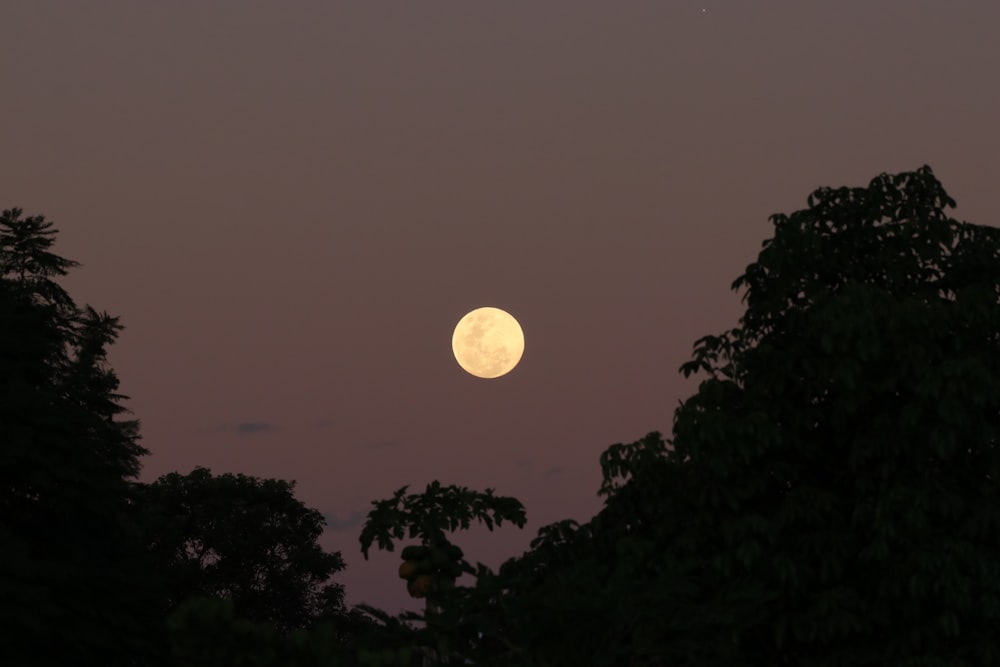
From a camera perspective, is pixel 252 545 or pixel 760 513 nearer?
pixel 760 513

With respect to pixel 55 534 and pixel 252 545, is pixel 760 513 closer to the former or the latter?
pixel 55 534

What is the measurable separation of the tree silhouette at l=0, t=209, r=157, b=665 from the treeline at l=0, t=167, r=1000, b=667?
4 centimetres

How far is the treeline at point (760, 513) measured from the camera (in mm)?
19203

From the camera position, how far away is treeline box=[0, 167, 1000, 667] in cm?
1920

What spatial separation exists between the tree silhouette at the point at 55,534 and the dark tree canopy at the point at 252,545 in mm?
35515

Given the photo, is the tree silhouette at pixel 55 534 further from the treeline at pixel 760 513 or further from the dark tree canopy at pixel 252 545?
the dark tree canopy at pixel 252 545

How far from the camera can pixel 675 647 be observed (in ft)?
60.3

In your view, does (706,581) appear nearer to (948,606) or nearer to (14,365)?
(948,606)

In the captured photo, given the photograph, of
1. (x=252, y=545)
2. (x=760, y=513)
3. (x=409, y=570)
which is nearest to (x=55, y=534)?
(x=409, y=570)

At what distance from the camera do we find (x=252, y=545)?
61.5 m

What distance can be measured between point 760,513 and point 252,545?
42916mm

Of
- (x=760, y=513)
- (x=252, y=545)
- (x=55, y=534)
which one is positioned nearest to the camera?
(x=760, y=513)

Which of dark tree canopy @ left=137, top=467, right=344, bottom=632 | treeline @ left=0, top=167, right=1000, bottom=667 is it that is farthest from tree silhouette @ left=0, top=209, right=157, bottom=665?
dark tree canopy @ left=137, top=467, right=344, bottom=632

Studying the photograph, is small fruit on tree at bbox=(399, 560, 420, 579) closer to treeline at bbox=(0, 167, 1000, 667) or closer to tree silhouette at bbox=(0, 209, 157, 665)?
treeline at bbox=(0, 167, 1000, 667)
